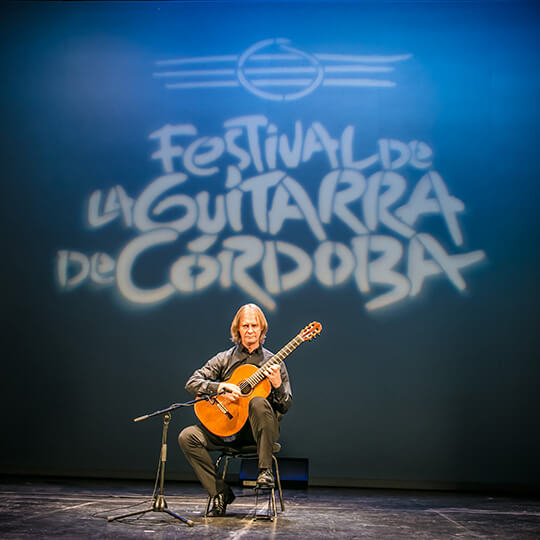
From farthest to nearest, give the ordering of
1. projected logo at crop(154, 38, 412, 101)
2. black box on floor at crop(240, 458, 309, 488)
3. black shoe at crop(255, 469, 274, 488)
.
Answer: projected logo at crop(154, 38, 412, 101), black box on floor at crop(240, 458, 309, 488), black shoe at crop(255, 469, 274, 488)

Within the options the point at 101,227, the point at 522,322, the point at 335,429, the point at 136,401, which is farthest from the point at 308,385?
the point at 101,227

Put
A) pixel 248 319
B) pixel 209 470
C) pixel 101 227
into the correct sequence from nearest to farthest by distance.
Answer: pixel 209 470, pixel 248 319, pixel 101 227

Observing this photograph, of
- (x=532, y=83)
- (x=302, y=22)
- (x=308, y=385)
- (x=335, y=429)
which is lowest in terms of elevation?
(x=335, y=429)

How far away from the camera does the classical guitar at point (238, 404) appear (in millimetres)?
3148

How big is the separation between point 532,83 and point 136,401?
3.89 metres

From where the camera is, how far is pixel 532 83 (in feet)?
15.9

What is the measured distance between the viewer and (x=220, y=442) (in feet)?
10.5

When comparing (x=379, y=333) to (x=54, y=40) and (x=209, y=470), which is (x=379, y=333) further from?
(x=54, y=40)

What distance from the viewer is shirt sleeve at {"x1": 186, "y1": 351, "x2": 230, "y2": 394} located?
10.5 feet

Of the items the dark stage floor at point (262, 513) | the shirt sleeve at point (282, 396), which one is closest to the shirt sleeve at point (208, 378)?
the shirt sleeve at point (282, 396)

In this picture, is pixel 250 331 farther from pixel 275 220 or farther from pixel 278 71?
pixel 278 71

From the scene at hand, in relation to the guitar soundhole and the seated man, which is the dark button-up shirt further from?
the guitar soundhole

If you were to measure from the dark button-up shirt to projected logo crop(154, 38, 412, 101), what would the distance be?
2374 millimetres

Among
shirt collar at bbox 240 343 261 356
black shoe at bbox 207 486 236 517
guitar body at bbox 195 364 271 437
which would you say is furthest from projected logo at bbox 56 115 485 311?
black shoe at bbox 207 486 236 517
